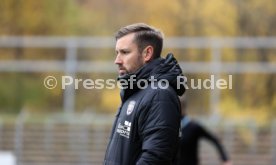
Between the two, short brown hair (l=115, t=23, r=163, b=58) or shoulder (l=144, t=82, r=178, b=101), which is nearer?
shoulder (l=144, t=82, r=178, b=101)

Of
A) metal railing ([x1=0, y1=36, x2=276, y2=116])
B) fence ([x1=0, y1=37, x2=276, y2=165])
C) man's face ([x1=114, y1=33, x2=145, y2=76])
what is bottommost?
fence ([x1=0, y1=37, x2=276, y2=165])

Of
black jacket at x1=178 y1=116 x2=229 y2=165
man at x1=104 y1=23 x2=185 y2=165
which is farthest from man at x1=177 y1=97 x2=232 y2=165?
man at x1=104 y1=23 x2=185 y2=165

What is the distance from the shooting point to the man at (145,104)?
445 centimetres

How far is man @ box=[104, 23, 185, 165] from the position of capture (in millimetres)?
4449

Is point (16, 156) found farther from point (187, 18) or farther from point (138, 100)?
point (138, 100)

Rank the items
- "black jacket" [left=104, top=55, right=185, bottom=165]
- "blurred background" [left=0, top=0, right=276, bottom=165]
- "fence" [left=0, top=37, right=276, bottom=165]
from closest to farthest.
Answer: "black jacket" [left=104, top=55, right=185, bottom=165] → "fence" [left=0, top=37, right=276, bottom=165] → "blurred background" [left=0, top=0, right=276, bottom=165]

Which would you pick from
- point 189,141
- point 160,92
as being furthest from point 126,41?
point 189,141

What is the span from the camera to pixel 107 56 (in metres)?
16.7

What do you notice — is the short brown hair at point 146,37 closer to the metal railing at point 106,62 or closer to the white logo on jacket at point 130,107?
the white logo on jacket at point 130,107

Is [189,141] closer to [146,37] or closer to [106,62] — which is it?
[146,37]

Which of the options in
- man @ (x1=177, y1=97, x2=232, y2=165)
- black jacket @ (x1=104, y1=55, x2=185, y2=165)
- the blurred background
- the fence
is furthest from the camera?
the blurred background

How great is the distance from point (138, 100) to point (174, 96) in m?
0.21

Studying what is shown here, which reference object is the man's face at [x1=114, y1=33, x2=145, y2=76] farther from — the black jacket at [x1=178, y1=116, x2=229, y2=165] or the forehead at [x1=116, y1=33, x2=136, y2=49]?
the black jacket at [x1=178, y1=116, x2=229, y2=165]

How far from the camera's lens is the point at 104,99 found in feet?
52.7
